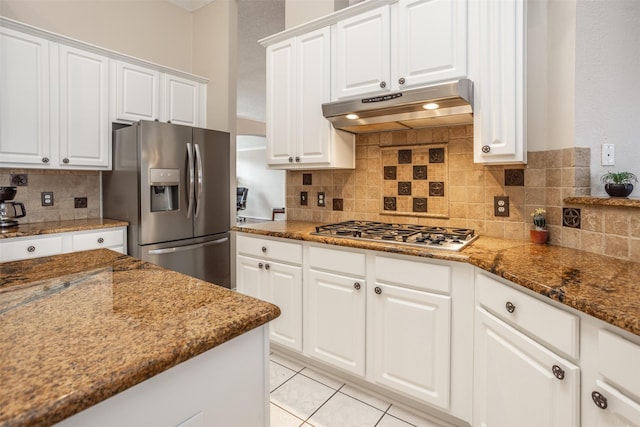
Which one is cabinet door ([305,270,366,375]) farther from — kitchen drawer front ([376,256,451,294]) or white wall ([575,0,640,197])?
white wall ([575,0,640,197])

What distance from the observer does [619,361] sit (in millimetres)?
887

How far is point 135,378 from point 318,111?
2.17 m

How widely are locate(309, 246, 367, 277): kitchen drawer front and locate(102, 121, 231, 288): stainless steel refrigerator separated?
5.14 feet

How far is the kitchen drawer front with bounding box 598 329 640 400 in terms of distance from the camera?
840 mm

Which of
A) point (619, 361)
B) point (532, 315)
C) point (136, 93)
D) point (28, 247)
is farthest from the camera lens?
point (136, 93)

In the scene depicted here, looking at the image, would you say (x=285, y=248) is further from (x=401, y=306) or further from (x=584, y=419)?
(x=584, y=419)

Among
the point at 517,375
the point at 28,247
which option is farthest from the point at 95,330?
the point at 28,247

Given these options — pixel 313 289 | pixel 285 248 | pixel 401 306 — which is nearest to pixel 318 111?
pixel 285 248

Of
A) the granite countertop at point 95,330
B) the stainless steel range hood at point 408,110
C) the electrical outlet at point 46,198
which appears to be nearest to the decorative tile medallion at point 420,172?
the stainless steel range hood at point 408,110

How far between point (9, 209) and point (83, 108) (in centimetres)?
102

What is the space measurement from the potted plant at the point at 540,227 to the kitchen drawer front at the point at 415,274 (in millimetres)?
594

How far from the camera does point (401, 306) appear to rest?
1796 millimetres

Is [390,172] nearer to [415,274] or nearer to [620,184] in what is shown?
[415,274]

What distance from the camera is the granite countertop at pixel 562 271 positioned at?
3.03ft
